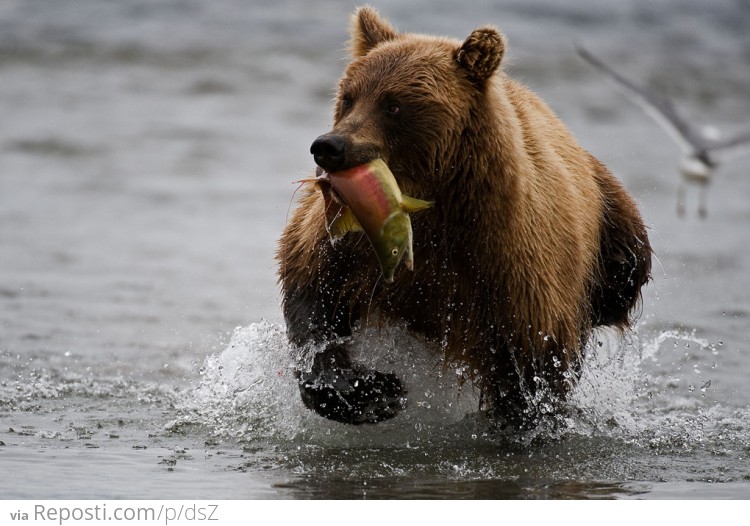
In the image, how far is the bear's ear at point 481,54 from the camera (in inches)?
205

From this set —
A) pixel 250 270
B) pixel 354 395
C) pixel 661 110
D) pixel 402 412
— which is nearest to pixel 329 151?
pixel 354 395

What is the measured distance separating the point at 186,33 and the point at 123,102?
168 inches

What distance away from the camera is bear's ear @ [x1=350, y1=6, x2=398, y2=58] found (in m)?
5.70

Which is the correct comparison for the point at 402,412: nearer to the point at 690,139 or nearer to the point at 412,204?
the point at 412,204

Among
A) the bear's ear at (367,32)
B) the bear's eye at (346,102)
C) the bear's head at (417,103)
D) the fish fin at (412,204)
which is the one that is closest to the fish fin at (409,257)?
the fish fin at (412,204)

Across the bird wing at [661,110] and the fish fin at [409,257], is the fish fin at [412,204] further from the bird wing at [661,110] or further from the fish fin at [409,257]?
the bird wing at [661,110]

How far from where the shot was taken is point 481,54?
5211mm

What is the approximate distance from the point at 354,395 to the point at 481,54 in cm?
168

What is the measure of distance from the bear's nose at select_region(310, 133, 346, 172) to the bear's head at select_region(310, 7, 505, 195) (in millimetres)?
108

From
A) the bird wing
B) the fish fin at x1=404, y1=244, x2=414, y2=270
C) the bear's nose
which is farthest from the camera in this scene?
the bird wing

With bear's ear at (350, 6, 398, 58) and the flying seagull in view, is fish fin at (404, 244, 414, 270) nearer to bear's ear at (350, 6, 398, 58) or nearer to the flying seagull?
bear's ear at (350, 6, 398, 58)

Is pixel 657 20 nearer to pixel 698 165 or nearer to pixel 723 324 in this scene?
pixel 723 324

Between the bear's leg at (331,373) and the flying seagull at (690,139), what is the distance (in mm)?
1680

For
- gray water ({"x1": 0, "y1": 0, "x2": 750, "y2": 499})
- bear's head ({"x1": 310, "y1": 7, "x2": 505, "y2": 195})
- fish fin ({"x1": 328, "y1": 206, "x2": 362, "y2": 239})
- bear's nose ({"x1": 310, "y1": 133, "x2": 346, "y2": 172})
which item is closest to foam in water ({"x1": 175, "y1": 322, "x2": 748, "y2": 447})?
gray water ({"x1": 0, "y1": 0, "x2": 750, "y2": 499})
